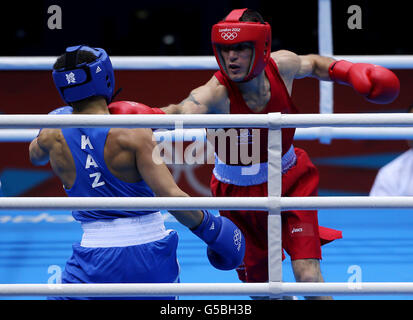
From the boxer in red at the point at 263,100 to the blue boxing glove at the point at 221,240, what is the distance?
494 millimetres

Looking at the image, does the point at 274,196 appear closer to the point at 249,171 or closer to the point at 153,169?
the point at 153,169

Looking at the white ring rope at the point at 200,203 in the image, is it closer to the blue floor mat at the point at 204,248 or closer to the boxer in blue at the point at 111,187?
the boxer in blue at the point at 111,187

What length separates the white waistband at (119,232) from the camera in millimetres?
2160

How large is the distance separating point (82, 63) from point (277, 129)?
69 cm

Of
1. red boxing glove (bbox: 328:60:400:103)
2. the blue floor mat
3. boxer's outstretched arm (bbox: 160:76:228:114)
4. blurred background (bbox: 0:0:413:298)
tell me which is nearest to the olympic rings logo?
boxer's outstretched arm (bbox: 160:76:228:114)

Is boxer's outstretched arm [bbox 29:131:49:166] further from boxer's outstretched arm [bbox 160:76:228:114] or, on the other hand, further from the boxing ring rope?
boxer's outstretched arm [bbox 160:76:228:114]

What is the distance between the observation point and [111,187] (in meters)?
2.12

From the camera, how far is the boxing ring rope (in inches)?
76.0

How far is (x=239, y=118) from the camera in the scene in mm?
1929

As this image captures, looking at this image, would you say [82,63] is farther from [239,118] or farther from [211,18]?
[211,18]

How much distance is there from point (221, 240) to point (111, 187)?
16.1 inches

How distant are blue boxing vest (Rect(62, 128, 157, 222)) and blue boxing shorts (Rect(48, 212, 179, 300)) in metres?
0.04

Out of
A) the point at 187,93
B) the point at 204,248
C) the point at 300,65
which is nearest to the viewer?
the point at 300,65

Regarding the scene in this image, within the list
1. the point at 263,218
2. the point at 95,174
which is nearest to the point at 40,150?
the point at 95,174
